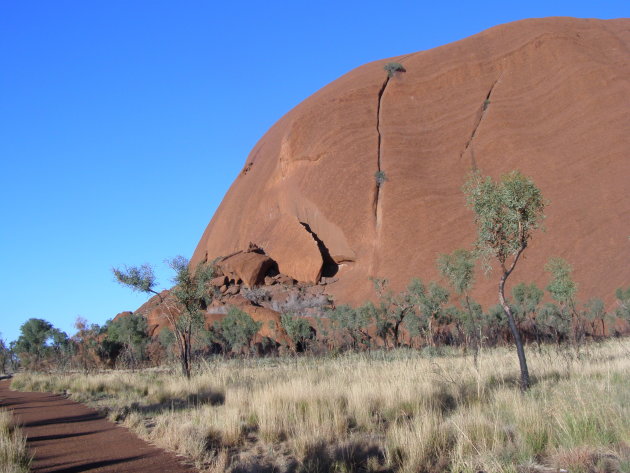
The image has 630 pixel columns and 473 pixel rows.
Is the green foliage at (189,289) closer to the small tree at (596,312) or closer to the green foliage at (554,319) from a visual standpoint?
the green foliage at (554,319)

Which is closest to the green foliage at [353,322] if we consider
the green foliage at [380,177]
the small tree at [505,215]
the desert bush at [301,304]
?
the desert bush at [301,304]

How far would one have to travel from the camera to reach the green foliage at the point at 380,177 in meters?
54.1

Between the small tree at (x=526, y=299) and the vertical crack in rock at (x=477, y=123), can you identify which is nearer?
the small tree at (x=526, y=299)

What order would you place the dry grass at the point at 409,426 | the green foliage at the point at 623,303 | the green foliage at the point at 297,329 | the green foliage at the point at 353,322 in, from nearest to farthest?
1. the dry grass at the point at 409,426
2. the green foliage at the point at 623,303
3. the green foliage at the point at 353,322
4. the green foliage at the point at 297,329

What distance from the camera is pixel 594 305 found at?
123 feet

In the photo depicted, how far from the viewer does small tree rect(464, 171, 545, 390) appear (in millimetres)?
12234

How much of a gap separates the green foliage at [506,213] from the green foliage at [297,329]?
32.1 m

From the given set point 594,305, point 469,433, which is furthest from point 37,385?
point 594,305

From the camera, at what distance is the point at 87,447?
8.46 meters

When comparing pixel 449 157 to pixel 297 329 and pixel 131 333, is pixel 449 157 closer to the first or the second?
pixel 297 329

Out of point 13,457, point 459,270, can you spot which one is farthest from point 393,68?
point 13,457

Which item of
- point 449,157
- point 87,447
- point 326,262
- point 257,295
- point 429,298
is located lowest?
point 87,447

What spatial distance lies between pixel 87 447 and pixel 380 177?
47620mm

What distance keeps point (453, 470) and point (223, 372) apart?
1193cm
